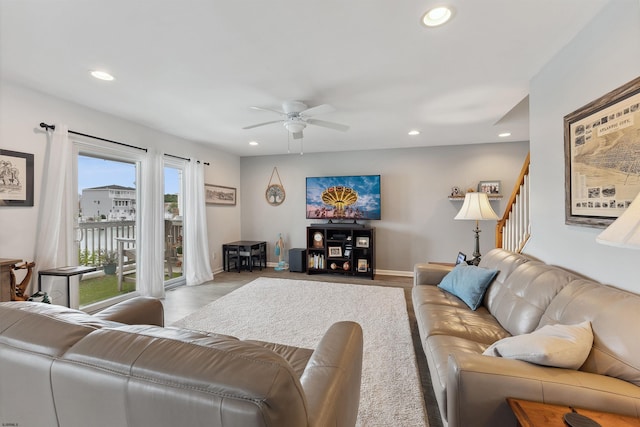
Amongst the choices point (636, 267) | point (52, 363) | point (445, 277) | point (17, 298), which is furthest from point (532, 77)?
point (17, 298)

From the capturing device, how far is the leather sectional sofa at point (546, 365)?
1.02 metres

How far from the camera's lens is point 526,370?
1097 mm

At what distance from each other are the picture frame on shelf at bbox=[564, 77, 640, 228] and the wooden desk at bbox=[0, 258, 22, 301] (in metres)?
4.20

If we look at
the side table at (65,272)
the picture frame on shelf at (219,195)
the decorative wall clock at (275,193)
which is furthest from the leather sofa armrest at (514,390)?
the decorative wall clock at (275,193)

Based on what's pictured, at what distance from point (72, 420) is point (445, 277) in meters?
2.78

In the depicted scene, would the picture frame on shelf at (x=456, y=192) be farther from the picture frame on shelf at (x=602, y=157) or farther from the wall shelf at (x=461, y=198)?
the picture frame on shelf at (x=602, y=157)

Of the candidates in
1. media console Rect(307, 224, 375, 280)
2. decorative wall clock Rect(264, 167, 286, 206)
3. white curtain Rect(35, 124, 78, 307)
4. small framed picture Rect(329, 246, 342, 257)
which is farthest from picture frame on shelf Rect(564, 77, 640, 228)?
decorative wall clock Rect(264, 167, 286, 206)

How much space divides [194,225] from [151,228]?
0.89 m

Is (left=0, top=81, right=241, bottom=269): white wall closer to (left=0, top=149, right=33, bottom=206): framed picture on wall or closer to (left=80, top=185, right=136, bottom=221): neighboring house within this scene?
(left=0, top=149, right=33, bottom=206): framed picture on wall

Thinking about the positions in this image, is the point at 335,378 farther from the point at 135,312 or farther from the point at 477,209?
the point at 477,209

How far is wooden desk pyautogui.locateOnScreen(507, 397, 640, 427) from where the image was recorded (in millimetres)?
902

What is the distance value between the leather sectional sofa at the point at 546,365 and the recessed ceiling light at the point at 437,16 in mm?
1708

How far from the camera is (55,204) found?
9.05ft

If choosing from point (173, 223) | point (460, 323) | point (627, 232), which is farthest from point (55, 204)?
point (627, 232)
